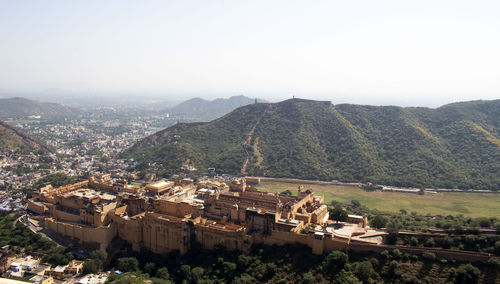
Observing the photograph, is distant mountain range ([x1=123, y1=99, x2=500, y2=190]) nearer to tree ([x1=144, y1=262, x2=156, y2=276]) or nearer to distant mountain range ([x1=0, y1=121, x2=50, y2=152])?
distant mountain range ([x1=0, y1=121, x2=50, y2=152])

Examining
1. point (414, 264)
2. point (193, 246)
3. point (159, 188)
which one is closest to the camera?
point (414, 264)

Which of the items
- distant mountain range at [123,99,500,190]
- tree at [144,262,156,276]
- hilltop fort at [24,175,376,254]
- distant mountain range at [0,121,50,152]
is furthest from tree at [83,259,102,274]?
distant mountain range at [0,121,50,152]

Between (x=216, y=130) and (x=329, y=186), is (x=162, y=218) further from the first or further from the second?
(x=216, y=130)

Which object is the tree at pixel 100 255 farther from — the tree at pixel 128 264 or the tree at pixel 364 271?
the tree at pixel 364 271

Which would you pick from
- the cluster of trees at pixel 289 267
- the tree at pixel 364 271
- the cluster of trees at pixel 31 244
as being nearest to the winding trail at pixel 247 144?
the cluster of trees at pixel 289 267

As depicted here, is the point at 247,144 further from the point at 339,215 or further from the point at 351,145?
the point at 339,215

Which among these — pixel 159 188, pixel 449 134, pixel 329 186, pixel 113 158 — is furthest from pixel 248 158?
pixel 449 134
